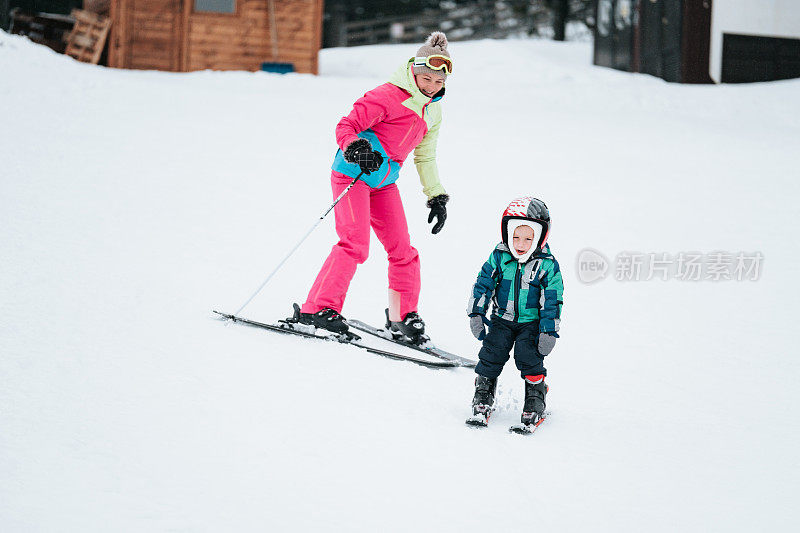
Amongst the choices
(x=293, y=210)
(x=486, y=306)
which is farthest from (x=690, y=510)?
(x=293, y=210)

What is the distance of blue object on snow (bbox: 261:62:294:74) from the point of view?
1745cm

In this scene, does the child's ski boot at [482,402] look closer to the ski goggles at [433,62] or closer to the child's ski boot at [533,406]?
the child's ski boot at [533,406]

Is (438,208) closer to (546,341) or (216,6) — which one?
(546,341)

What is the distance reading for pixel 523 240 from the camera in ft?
12.7

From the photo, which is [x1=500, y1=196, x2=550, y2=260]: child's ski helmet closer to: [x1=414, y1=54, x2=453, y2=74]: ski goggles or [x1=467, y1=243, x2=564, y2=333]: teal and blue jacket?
[x1=467, y1=243, x2=564, y2=333]: teal and blue jacket

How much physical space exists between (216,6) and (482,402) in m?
15.7

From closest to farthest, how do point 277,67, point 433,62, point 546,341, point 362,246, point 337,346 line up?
point 546,341, point 433,62, point 337,346, point 362,246, point 277,67

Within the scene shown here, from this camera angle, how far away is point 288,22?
18234 millimetres

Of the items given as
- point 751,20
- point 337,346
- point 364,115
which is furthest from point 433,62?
point 751,20

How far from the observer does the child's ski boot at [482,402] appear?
392 centimetres

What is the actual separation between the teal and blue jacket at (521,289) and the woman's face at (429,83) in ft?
4.60

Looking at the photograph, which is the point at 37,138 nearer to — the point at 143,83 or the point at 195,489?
the point at 143,83

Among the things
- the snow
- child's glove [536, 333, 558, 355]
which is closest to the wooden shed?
the snow

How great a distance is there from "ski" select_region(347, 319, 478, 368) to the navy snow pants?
0.84m
